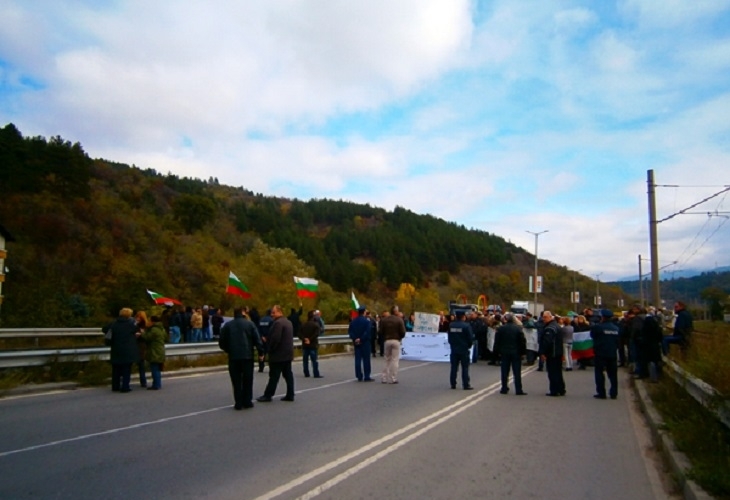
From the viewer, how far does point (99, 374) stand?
16141 millimetres

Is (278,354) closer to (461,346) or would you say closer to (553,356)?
(461,346)

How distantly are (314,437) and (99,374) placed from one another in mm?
8149

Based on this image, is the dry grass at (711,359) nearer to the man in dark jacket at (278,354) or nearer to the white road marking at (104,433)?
the man in dark jacket at (278,354)

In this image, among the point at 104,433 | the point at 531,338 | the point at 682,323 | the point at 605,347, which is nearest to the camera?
the point at 104,433

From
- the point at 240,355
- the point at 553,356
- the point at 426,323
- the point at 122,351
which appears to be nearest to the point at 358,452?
the point at 240,355

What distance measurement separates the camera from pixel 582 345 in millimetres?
22828

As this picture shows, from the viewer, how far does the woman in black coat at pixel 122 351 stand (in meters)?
14.8

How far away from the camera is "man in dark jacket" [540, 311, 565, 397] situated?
15.6 meters

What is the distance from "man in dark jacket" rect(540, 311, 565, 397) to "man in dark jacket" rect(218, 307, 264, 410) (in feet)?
21.3

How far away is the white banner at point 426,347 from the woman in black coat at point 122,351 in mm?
13612

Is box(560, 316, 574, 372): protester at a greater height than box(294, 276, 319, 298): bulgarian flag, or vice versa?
box(294, 276, 319, 298): bulgarian flag

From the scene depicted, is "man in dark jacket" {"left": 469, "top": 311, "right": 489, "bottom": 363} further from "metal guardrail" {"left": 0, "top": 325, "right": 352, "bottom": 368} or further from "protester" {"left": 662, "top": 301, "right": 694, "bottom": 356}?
"metal guardrail" {"left": 0, "top": 325, "right": 352, "bottom": 368}

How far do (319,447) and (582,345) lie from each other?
15575 mm

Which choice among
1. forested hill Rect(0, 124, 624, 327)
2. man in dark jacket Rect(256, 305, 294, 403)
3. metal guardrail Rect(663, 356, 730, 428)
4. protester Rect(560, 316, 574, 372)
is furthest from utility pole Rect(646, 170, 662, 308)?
forested hill Rect(0, 124, 624, 327)
